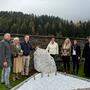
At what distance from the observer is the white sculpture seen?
1736 cm

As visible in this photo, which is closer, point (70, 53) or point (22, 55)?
point (22, 55)

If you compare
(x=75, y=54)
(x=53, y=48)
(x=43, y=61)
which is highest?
(x=53, y=48)

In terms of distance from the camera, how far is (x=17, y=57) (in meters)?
15.8

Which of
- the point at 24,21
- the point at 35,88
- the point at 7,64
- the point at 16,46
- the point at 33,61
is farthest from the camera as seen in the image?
the point at 24,21

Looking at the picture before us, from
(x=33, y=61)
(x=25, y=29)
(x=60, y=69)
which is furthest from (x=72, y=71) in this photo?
(x=25, y=29)

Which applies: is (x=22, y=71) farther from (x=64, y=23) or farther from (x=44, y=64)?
(x=64, y=23)

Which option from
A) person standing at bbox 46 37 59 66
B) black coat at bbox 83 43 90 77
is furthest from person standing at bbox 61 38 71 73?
black coat at bbox 83 43 90 77

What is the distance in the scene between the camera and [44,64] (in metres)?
17.5

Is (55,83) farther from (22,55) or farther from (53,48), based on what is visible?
(53,48)

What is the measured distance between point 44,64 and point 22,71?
116 cm

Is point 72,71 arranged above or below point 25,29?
below

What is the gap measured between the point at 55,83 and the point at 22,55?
10.4 feet

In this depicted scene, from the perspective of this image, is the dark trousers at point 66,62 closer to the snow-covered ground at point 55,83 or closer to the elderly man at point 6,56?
the snow-covered ground at point 55,83

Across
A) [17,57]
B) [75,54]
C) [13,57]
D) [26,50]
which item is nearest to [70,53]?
[75,54]
